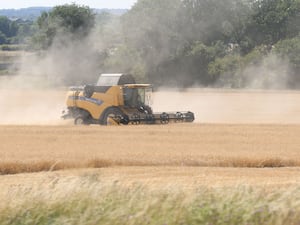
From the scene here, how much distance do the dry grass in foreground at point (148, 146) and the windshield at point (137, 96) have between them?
2232mm

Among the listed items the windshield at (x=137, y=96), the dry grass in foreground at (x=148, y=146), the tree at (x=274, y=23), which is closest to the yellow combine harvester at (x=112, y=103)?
the windshield at (x=137, y=96)

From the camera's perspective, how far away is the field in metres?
7.09

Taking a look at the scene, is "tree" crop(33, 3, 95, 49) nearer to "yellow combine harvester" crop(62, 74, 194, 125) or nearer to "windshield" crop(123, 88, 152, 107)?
"windshield" crop(123, 88, 152, 107)

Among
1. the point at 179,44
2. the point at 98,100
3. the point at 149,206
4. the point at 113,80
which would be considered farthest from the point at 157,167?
the point at 179,44

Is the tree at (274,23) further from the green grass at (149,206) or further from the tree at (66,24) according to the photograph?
the green grass at (149,206)

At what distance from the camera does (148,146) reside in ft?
65.3

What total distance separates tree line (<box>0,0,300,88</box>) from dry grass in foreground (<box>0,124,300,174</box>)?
29360mm

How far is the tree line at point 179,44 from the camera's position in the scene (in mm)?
55281

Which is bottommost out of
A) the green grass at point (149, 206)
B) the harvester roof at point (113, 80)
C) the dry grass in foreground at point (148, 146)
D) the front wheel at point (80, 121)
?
the dry grass in foreground at point (148, 146)

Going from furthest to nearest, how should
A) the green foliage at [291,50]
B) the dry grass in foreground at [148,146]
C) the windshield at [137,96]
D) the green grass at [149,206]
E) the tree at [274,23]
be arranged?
the tree at [274,23] < the green foliage at [291,50] < the windshield at [137,96] < the dry grass in foreground at [148,146] < the green grass at [149,206]

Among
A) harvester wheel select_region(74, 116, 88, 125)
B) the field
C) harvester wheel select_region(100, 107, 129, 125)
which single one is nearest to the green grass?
the field

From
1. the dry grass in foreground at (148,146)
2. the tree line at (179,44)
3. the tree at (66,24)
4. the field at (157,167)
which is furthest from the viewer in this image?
the tree at (66,24)

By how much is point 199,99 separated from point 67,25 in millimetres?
18705

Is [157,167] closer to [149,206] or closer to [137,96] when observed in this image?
[149,206]
